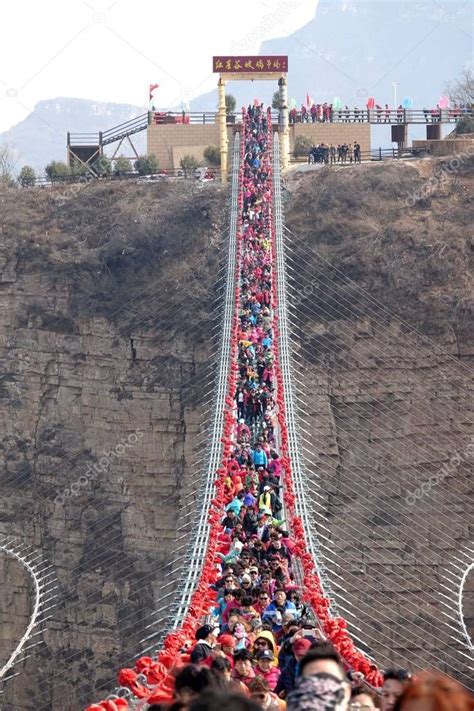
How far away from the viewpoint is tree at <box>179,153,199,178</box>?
191 ft

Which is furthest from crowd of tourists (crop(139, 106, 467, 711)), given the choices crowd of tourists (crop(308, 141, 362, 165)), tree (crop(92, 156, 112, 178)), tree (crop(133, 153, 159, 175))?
tree (crop(92, 156, 112, 178))

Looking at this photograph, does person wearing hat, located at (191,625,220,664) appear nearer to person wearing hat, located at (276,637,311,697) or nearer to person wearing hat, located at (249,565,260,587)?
person wearing hat, located at (276,637,311,697)

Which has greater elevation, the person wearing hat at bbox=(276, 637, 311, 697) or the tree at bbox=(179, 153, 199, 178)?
the tree at bbox=(179, 153, 199, 178)

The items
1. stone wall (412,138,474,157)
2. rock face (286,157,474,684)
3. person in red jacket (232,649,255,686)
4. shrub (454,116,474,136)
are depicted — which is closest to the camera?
person in red jacket (232,649,255,686)

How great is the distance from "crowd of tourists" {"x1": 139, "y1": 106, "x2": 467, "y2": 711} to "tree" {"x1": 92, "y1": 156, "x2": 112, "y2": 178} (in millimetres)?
19711

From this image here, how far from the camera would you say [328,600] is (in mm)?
18359

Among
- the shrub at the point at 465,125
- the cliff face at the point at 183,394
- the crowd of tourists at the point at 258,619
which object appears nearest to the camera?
the crowd of tourists at the point at 258,619

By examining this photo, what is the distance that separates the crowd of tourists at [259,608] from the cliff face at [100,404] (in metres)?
7.62

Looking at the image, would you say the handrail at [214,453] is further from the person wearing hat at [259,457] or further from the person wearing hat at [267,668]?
the person wearing hat at [267,668]

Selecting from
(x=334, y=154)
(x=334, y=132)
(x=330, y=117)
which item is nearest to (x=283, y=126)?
(x=334, y=154)

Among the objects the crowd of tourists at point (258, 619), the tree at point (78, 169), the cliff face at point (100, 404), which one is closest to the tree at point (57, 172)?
the tree at point (78, 169)

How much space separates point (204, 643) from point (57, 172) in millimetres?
49146

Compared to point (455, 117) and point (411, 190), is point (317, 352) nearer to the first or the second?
point (411, 190)

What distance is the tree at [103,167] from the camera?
6094 cm
